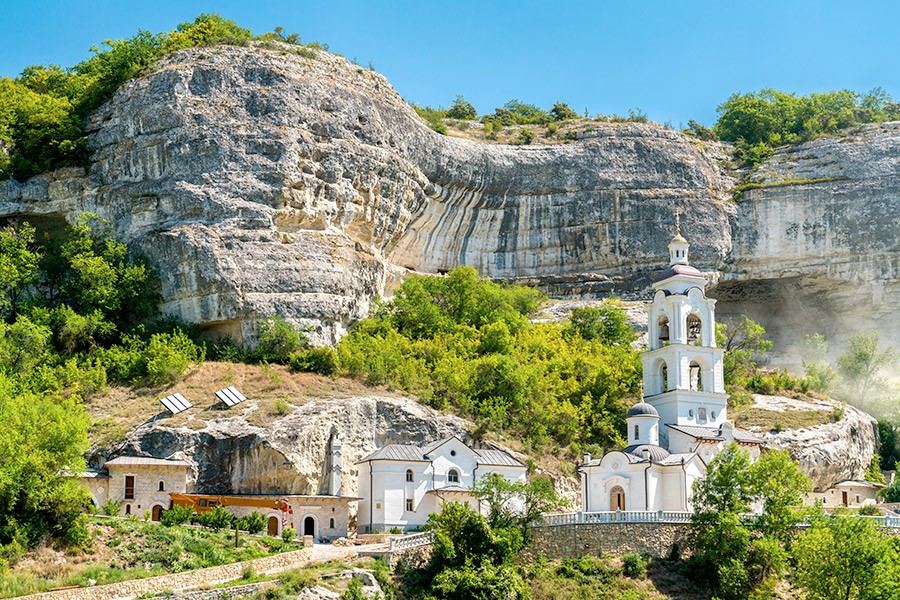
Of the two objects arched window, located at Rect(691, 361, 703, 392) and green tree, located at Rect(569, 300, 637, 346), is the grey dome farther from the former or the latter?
green tree, located at Rect(569, 300, 637, 346)

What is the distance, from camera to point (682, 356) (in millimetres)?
53781

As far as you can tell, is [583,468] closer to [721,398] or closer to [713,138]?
[721,398]

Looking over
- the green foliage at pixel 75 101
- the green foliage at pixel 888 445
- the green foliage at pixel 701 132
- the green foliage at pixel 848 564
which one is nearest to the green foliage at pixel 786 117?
the green foliage at pixel 701 132

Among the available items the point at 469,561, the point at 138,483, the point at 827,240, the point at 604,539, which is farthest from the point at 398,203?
the point at 469,561

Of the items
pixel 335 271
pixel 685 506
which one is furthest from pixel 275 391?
pixel 685 506

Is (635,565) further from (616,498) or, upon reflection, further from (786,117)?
(786,117)

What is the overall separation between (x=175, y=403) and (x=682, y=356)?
21537 mm

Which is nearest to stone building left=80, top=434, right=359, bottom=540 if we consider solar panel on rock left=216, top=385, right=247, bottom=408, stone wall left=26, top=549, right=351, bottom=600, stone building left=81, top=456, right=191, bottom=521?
stone building left=81, top=456, right=191, bottom=521

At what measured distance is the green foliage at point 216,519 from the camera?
44219 mm

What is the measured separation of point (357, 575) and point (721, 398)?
69.5 ft

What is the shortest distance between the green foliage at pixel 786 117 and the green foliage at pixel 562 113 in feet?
33.8

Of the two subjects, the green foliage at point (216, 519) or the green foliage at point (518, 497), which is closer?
the green foliage at point (518, 497)

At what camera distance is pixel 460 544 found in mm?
41812

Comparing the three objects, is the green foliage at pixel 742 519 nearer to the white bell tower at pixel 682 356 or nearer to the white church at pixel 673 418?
the white church at pixel 673 418
